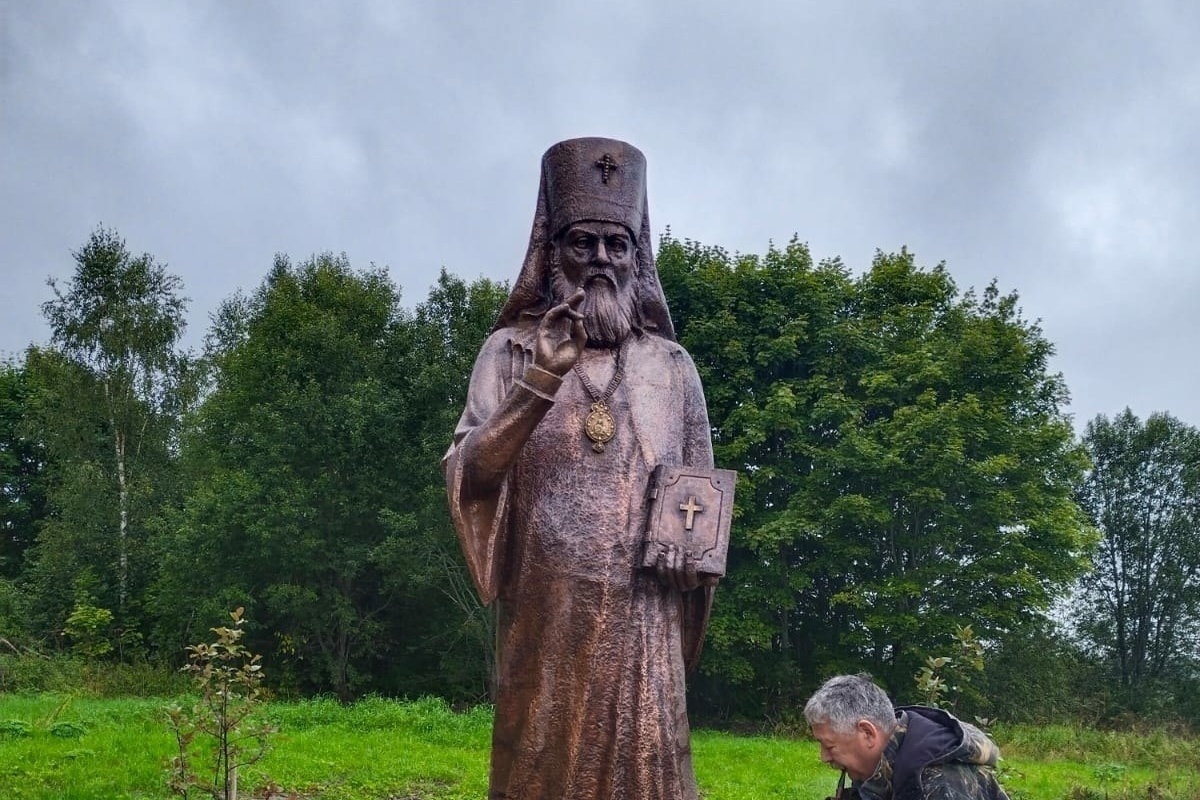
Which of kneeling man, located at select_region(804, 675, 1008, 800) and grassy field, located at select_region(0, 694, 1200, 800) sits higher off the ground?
kneeling man, located at select_region(804, 675, 1008, 800)

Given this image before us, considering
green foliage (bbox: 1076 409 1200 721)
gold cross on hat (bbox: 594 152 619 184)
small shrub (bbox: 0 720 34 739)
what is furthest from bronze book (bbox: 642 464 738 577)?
green foliage (bbox: 1076 409 1200 721)

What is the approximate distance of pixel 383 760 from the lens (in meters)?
12.0

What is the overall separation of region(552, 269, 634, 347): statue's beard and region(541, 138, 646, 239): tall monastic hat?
0.21 m

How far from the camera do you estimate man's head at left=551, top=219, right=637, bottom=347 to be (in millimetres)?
3596

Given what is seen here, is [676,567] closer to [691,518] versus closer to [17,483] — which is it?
[691,518]

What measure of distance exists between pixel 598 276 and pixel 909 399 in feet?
68.1

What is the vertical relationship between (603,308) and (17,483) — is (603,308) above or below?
below

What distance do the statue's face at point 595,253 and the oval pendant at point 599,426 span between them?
48 centimetres

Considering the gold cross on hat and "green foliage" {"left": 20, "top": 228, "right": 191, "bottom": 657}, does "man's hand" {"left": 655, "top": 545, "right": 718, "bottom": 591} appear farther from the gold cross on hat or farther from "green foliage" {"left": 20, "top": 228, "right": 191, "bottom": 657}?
"green foliage" {"left": 20, "top": 228, "right": 191, "bottom": 657}

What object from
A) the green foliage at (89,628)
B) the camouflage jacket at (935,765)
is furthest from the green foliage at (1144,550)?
the camouflage jacket at (935,765)

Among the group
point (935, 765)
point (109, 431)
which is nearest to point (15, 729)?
point (935, 765)

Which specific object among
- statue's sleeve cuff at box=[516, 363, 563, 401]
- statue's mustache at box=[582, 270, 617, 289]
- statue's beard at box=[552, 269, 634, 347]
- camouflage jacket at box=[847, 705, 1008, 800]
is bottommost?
camouflage jacket at box=[847, 705, 1008, 800]

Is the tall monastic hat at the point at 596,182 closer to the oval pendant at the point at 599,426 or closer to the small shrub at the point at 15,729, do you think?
the oval pendant at the point at 599,426

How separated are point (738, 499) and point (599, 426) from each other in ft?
60.0
